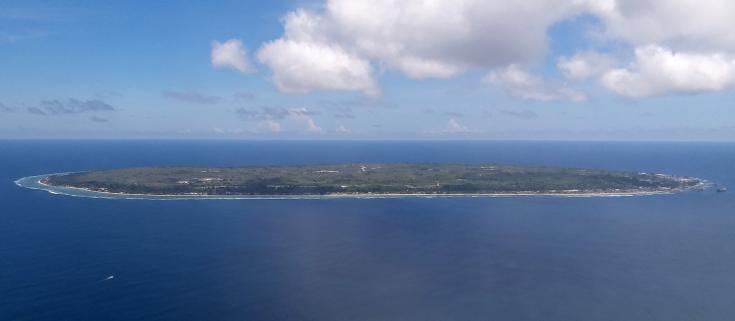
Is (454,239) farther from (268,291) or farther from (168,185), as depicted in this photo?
(168,185)

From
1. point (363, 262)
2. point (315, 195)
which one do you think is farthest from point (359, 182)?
point (363, 262)

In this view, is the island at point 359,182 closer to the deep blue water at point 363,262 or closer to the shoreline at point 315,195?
the shoreline at point 315,195

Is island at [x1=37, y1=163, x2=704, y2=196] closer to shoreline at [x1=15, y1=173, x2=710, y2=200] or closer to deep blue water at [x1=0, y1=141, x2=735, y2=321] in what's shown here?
shoreline at [x1=15, y1=173, x2=710, y2=200]

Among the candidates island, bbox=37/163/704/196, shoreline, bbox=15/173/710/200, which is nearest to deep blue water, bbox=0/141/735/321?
shoreline, bbox=15/173/710/200

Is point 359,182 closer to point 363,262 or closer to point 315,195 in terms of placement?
point 315,195

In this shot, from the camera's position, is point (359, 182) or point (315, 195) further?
point (359, 182)
